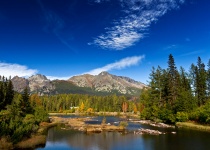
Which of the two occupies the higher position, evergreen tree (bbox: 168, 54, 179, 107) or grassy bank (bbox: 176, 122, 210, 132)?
evergreen tree (bbox: 168, 54, 179, 107)

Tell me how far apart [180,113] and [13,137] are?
62073mm

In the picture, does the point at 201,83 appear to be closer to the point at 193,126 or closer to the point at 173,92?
the point at 173,92

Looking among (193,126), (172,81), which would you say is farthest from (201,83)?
(193,126)

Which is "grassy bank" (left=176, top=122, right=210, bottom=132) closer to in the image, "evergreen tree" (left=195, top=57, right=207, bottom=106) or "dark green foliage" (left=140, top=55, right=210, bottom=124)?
"dark green foliage" (left=140, top=55, right=210, bottom=124)

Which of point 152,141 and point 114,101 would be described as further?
point 114,101

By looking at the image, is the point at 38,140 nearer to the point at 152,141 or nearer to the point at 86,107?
the point at 152,141

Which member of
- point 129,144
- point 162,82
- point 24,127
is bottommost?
point 129,144

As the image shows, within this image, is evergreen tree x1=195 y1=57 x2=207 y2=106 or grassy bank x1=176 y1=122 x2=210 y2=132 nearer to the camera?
grassy bank x1=176 y1=122 x2=210 y2=132

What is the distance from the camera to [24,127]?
4741cm

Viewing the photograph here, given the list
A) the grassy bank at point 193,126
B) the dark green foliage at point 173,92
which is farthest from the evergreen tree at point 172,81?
the grassy bank at point 193,126

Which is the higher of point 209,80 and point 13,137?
point 209,80

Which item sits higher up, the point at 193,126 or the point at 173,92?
the point at 173,92

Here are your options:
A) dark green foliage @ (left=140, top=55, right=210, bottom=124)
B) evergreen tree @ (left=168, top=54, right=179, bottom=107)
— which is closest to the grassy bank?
dark green foliage @ (left=140, top=55, right=210, bottom=124)

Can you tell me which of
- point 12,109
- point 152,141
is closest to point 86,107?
point 12,109
